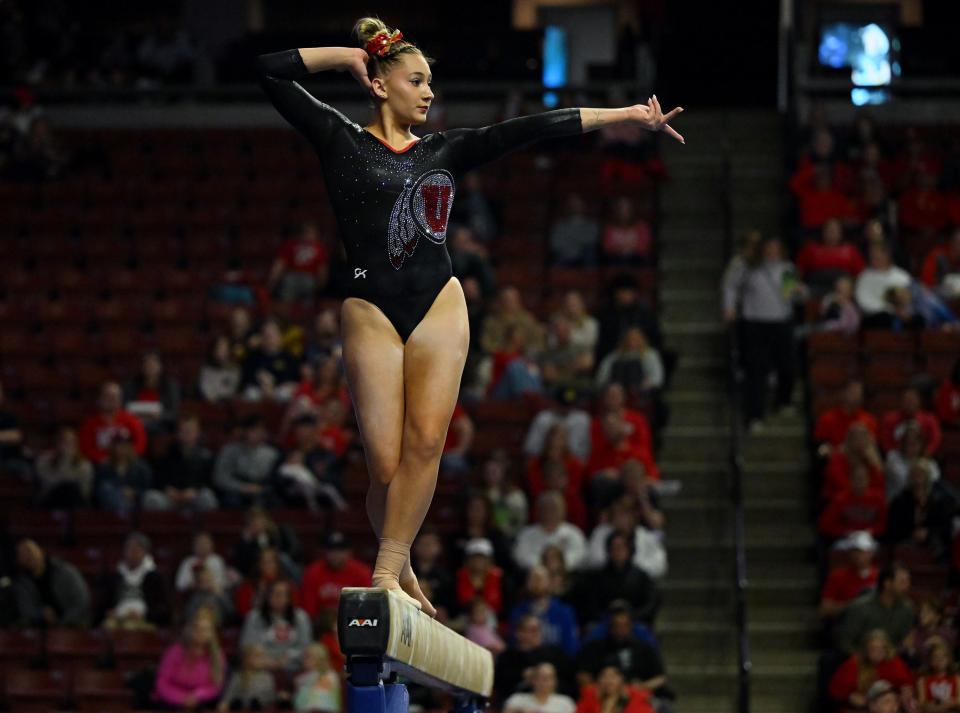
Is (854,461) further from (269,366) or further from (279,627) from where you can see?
(269,366)

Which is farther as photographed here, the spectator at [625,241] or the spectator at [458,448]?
the spectator at [625,241]

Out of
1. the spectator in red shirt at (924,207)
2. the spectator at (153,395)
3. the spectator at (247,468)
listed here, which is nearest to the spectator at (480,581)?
the spectator at (247,468)

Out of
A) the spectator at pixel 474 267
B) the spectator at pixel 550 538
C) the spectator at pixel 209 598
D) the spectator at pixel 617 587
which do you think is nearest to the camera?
the spectator at pixel 617 587

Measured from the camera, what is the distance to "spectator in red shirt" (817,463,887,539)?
1170 cm

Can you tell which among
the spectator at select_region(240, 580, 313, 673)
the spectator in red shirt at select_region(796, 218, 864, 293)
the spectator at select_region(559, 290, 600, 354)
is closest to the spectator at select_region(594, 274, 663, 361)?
the spectator at select_region(559, 290, 600, 354)

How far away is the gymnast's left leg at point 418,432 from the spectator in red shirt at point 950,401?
7.82m

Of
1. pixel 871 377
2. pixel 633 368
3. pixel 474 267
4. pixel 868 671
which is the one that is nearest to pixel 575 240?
pixel 474 267

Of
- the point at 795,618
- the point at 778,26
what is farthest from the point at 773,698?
the point at 778,26

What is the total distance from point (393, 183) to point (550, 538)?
6424 mm

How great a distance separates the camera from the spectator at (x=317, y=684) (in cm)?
1050

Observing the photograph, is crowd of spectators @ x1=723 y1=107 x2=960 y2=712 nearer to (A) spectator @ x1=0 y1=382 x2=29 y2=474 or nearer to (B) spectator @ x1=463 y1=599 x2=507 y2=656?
(B) spectator @ x1=463 y1=599 x2=507 y2=656

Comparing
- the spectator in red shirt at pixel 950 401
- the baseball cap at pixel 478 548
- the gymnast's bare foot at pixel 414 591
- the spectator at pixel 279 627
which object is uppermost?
the spectator in red shirt at pixel 950 401

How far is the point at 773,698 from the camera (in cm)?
1144

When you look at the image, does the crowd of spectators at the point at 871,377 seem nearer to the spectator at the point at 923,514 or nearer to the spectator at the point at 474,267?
the spectator at the point at 923,514
